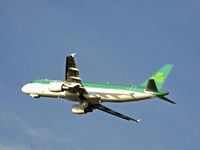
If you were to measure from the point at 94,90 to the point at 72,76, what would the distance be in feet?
19.3

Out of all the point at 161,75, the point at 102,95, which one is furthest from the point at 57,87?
the point at 161,75

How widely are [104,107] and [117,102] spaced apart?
295 inches

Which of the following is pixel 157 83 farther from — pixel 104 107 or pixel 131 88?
pixel 104 107

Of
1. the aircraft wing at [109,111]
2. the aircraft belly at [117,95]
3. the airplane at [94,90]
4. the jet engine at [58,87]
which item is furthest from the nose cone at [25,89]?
the aircraft belly at [117,95]

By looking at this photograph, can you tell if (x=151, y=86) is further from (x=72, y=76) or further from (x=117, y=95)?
(x=72, y=76)

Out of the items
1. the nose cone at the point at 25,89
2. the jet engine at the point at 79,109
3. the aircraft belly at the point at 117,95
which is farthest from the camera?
the nose cone at the point at 25,89

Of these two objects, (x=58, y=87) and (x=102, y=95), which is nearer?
(x=58, y=87)

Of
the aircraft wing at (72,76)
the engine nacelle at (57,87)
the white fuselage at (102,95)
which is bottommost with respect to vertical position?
the white fuselage at (102,95)

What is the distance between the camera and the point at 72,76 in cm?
6512

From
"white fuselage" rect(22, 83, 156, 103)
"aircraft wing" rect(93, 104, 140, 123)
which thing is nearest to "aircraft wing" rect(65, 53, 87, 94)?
"white fuselage" rect(22, 83, 156, 103)

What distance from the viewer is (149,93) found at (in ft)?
215

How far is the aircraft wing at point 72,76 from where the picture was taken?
205ft

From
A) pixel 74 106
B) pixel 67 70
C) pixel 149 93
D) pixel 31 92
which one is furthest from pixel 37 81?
pixel 149 93

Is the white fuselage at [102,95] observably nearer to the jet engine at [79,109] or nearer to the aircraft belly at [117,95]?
the aircraft belly at [117,95]
